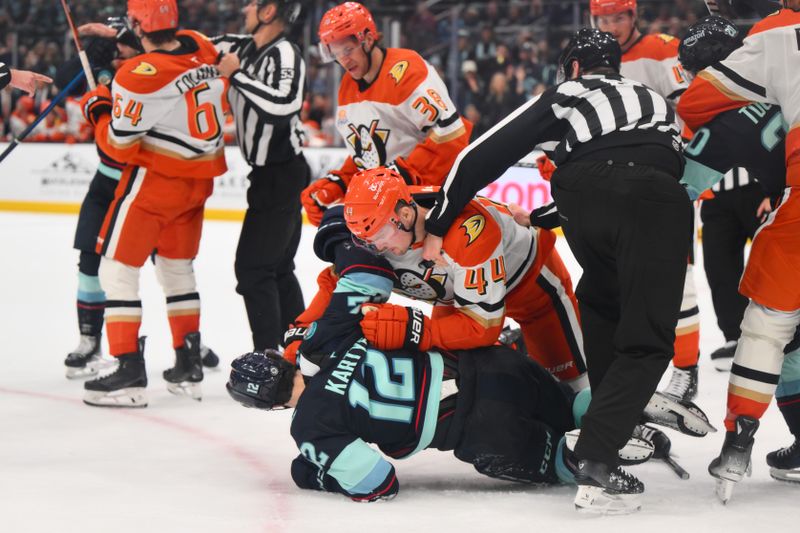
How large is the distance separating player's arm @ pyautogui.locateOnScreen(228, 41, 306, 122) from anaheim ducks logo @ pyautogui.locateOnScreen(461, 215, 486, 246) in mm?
1460

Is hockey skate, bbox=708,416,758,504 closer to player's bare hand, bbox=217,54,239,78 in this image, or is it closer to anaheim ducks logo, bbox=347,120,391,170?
anaheim ducks logo, bbox=347,120,391,170

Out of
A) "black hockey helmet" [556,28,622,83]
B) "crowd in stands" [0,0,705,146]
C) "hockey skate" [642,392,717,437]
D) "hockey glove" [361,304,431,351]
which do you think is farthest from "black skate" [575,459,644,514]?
"crowd in stands" [0,0,705,146]

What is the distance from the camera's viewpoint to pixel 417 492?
9.18 feet

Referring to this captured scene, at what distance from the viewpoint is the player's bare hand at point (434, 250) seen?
276 centimetres

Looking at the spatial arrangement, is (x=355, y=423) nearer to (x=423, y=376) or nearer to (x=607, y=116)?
(x=423, y=376)

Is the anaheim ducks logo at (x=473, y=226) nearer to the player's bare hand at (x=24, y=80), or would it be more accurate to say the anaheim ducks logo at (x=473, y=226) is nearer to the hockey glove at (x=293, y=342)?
the hockey glove at (x=293, y=342)

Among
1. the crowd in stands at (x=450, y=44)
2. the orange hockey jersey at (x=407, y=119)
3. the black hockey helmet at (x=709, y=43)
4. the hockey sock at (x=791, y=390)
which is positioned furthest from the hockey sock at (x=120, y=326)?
the crowd in stands at (x=450, y=44)

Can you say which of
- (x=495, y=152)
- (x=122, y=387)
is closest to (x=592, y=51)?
(x=495, y=152)

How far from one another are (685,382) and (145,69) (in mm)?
2131

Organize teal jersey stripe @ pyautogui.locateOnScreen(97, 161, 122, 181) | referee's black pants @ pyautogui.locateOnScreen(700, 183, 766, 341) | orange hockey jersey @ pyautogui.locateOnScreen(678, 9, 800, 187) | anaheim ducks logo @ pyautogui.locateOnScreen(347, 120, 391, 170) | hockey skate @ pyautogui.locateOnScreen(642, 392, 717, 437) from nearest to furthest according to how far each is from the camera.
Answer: orange hockey jersey @ pyautogui.locateOnScreen(678, 9, 800, 187) → hockey skate @ pyautogui.locateOnScreen(642, 392, 717, 437) → anaheim ducks logo @ pyautogui.locateOnScreen(347, 120, 391, 170) → teal jersey stripe @ pyautogui.locateOnScreen(97, 161, 122, 181) → referee's black pants @ pyautogui.locateOnScreen(700, 183, 766, 341)

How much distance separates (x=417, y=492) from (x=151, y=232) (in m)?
1.65

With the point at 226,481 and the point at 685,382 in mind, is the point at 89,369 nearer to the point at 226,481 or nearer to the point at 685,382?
the point at 226,481

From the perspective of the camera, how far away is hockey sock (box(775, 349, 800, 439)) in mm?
2814

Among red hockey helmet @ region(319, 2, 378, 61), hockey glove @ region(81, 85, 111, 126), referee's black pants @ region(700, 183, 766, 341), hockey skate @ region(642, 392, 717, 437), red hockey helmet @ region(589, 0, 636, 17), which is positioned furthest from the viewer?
referee's black pants @ region(700, 183, 766, 341)
